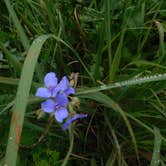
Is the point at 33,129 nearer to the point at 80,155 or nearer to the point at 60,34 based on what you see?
the point at 80,155

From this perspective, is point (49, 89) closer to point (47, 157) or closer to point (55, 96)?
point (55, 96)

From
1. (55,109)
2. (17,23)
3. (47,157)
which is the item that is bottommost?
(47,157)

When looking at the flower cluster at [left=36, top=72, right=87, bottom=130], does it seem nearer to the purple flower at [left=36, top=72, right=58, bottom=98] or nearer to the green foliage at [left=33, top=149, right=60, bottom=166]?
the purple flower at [left=36, top=72, right=58, bottom=98]

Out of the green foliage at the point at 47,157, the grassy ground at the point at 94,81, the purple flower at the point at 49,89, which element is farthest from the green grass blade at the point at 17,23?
the green foliage at the point at 47,157

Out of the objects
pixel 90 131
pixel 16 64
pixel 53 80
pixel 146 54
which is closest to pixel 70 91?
pixel 53 80

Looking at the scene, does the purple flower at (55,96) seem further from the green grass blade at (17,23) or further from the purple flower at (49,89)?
the green grass blade at (17,23)

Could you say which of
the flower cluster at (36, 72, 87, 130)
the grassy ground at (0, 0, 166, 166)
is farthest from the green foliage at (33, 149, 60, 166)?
the flower cluster at (36, 72, 87, 130)

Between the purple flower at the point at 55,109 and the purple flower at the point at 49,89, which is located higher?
the purple flower at the point at 49,89

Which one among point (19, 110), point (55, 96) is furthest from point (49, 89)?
point (19, 110)
